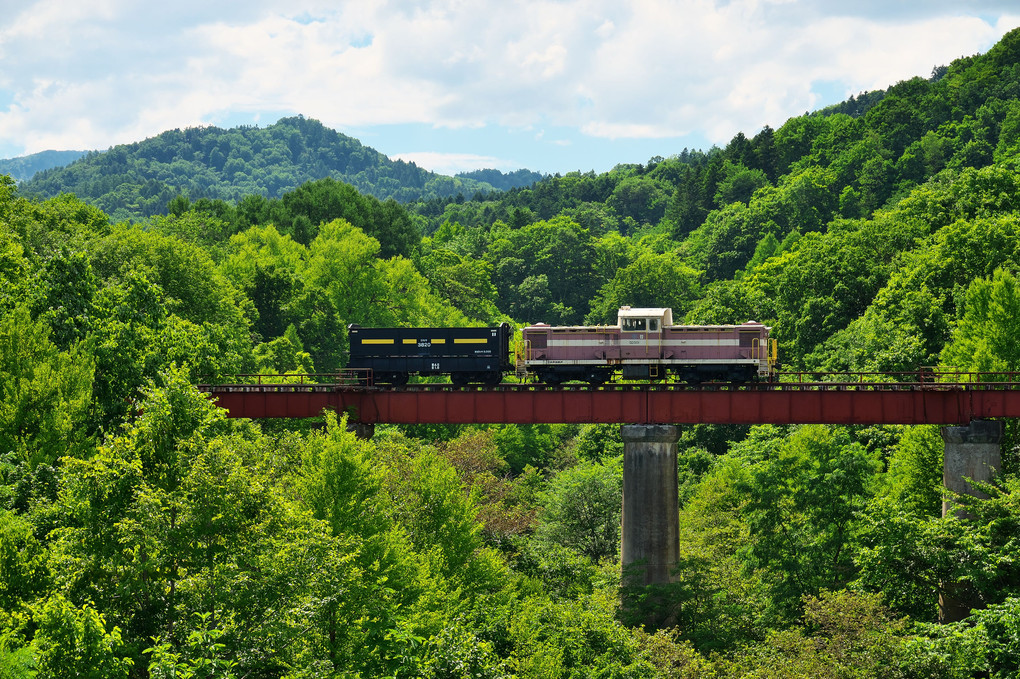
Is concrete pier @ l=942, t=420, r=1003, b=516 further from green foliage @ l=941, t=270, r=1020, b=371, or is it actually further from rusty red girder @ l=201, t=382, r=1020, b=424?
green foliage @ l=941, t=270, r=1020, b=371

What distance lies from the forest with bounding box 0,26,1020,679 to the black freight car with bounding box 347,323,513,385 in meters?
5.89

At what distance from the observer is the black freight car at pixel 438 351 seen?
5562cm

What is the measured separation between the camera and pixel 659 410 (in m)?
48.2

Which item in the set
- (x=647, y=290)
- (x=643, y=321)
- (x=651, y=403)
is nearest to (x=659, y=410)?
(x=651, y=403)

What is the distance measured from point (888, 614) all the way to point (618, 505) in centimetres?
2464

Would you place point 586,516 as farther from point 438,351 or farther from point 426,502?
point 426,502

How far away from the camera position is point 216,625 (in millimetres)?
26562

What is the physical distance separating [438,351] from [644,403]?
13.2 m

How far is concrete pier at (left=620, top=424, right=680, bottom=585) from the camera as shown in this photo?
50531 millimetres

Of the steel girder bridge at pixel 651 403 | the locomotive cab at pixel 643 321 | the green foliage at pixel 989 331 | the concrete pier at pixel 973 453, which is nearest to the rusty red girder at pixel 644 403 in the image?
the steel girder bridge at pixel 651 403

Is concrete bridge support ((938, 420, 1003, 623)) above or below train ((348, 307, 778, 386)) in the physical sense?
below

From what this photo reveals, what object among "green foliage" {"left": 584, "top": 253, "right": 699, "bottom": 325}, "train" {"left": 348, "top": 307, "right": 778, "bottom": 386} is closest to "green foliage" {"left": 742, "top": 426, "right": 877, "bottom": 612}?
"train" {"left": 348, "top": 307, "right": 778, "bottom": 386}

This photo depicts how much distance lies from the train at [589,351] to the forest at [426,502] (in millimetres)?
6534

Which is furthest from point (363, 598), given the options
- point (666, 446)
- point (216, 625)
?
point (666, 446)
